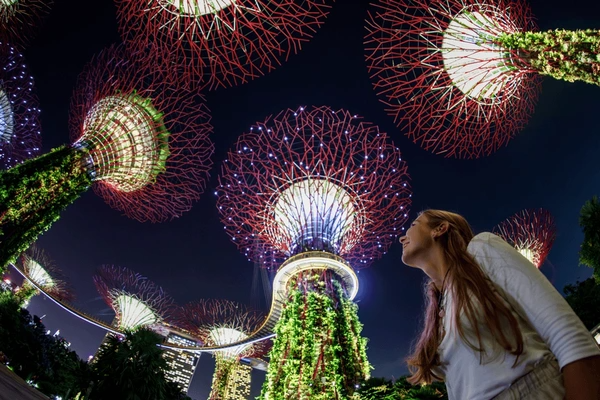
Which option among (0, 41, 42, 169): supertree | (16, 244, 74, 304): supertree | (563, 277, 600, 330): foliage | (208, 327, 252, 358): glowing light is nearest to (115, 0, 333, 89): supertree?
(0, 41, 42, 169): supertree

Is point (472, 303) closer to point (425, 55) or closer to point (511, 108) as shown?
point (425, 55)

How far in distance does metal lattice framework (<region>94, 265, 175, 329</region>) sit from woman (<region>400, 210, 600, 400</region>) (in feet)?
115

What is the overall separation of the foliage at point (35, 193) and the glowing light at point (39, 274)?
2754 cm

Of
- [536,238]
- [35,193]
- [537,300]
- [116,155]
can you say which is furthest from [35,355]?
[536,238]

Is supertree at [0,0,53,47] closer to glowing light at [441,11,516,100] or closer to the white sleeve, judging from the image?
glowing light at [441,11,516,100]

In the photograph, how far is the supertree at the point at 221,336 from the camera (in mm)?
30716

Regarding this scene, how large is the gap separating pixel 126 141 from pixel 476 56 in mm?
15155

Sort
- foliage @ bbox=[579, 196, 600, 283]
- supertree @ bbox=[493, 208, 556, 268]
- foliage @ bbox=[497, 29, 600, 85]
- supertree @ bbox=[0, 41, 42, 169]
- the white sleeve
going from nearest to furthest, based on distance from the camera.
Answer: the white sleeve, foliage @ bbox=[497, 29, 600, 85], foliage @ bbox=[579, 196, 600, 283], supertree @ bbox=[493, 208, 556, 268], supertree @ bbox=[0, 41, 42, 169]

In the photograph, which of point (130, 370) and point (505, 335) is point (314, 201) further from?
point (505, 335)

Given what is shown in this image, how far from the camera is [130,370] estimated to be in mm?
9969

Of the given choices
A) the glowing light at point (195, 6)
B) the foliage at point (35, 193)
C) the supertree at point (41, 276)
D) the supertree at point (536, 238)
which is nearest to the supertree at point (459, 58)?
the glowing light at point (195, 6)

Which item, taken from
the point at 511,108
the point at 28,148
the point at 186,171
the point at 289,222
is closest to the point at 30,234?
the point at 186,171

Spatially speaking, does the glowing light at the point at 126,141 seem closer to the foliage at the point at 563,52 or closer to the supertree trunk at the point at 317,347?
the supertree trunk at the point at 317,347

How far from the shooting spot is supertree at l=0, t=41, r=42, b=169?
75.9 feet
